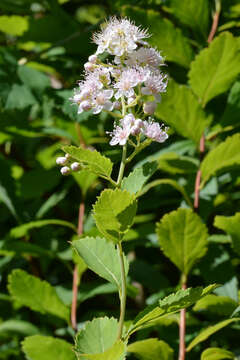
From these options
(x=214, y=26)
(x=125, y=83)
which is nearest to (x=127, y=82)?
(x=125, y=83)

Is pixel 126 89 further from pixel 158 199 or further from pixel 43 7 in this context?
pixel 43 7

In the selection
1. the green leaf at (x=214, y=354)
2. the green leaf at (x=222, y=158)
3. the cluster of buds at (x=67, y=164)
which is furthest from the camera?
the green leaf at (x=222, y=158)

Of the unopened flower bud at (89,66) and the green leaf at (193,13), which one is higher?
the green leaf at (193,13)

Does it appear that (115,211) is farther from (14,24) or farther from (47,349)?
(14,24)

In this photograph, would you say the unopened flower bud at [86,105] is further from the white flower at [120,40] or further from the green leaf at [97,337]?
the green leaf at [97,337]

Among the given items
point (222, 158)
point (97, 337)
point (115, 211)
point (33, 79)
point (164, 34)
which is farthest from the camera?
point (33, 79)

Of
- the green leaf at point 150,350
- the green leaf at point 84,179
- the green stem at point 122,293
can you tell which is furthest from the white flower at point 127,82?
the green leaf at point 84,179
